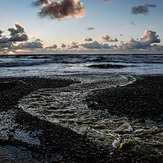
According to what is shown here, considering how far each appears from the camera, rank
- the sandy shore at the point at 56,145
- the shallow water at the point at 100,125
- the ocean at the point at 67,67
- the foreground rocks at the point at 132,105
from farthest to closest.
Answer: the ocean at the point at 67,67 → the foreground rocks at the point at 132,105 → the shallow water at the point at 100,125 → the sandy shore at the point at 56,145

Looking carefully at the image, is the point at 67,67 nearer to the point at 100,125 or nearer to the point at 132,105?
the point at 132,105

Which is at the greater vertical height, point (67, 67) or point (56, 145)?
point (67, 67)

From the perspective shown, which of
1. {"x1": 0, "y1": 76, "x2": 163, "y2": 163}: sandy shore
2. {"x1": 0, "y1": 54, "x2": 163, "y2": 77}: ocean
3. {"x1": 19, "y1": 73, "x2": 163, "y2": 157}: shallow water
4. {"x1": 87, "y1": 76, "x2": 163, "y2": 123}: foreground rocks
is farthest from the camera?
{"x1": 0, "y1": 54, "x2": 163, "y2": 77}: ocean

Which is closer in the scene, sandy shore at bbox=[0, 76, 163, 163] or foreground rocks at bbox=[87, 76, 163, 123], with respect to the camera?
sandy shore at bbox=[0, 76, 163, 163]

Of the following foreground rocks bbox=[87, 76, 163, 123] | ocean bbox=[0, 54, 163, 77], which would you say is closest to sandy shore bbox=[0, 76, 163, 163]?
foreground rocks bbox=[87, 76, 163, 123]

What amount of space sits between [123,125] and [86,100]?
3193 millimetres

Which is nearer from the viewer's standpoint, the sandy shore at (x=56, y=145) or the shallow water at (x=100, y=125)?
the sandy shore at (x=56, y=145)

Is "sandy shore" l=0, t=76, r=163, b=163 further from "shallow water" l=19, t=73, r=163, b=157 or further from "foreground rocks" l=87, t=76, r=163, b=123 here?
"shallow water" l=19, t=73, r=163, b=157

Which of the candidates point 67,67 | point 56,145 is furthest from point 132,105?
point 67,67

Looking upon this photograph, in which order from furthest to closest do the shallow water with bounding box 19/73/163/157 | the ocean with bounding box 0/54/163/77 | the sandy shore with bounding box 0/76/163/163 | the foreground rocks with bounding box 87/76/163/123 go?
the ocean with bounding box 0/54/163/77, the foreground rocks with bounding box 87/76/163/123, the shallow water with bounding box 19/73/163/157, the sandy shore with bounding box 0/76/163/163

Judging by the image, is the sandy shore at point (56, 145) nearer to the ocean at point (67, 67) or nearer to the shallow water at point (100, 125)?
the shallow water at point (100, 125)

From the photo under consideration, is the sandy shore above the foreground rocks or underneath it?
underneath

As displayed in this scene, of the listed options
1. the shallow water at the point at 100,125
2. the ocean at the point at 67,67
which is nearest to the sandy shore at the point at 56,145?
the shallow water at the point at 100,125

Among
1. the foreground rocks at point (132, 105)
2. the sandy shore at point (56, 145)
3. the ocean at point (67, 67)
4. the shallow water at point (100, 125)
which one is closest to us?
the sandy shore at point (56, 145)
